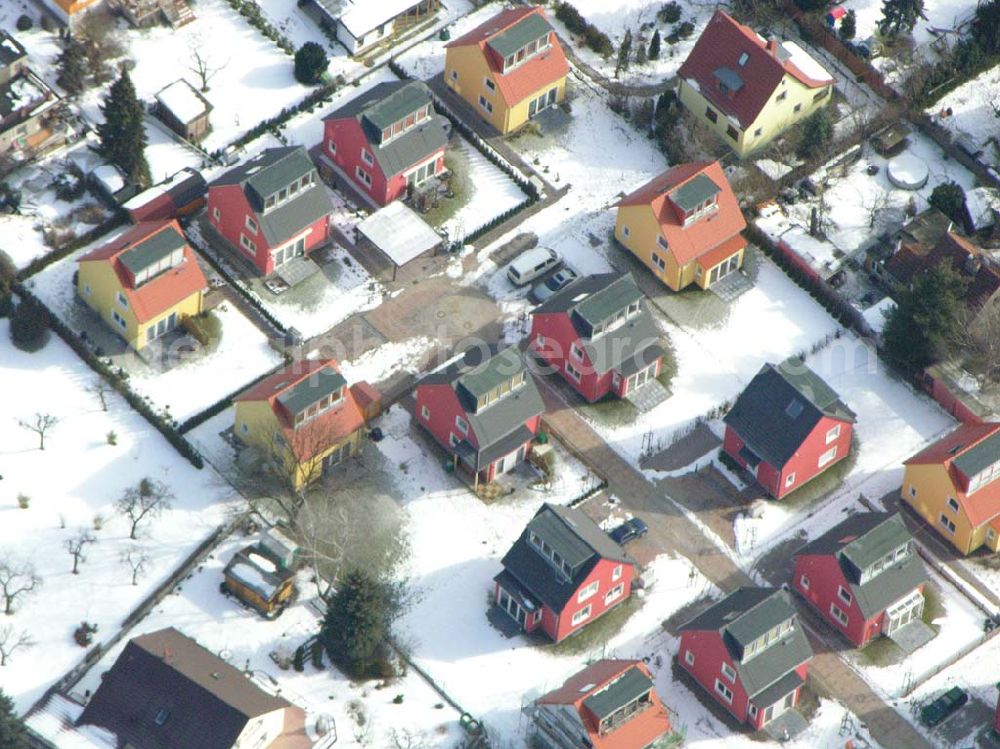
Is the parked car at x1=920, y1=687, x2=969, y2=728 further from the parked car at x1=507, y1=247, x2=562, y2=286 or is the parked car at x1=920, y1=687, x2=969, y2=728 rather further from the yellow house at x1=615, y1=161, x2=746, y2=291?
the parked car at x1=507, y1=247, x2=562, y2=286

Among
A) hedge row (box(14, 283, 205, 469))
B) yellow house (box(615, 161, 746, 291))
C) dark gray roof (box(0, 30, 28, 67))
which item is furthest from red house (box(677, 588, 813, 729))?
dark gray roof (box(0, 30, 28, 67))

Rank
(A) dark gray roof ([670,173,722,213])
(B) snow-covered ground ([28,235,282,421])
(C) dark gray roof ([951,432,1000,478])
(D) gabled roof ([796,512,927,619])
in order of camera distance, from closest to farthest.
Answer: (D) gabled roof ([796,512,927,619]) < (C) dark gray roof ([951,432,1000,478]) < (B) snow-covered ground ([28,235,282,421]) < (A) dark gray roof ([670,173,722,213])

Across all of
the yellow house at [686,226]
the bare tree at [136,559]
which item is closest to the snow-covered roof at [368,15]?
the yellow house at [686,226]

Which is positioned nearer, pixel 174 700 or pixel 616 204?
pixel 174 700

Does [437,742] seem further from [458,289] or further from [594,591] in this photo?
[458,289]

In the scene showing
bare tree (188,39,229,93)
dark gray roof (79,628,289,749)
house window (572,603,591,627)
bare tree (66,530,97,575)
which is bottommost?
bare tree (66,530,97,575)

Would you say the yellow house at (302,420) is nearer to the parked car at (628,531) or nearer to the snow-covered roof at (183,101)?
the parked car at (628,531)

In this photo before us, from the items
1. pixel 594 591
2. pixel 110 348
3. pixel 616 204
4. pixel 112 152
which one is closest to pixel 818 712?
pixel 594 591
